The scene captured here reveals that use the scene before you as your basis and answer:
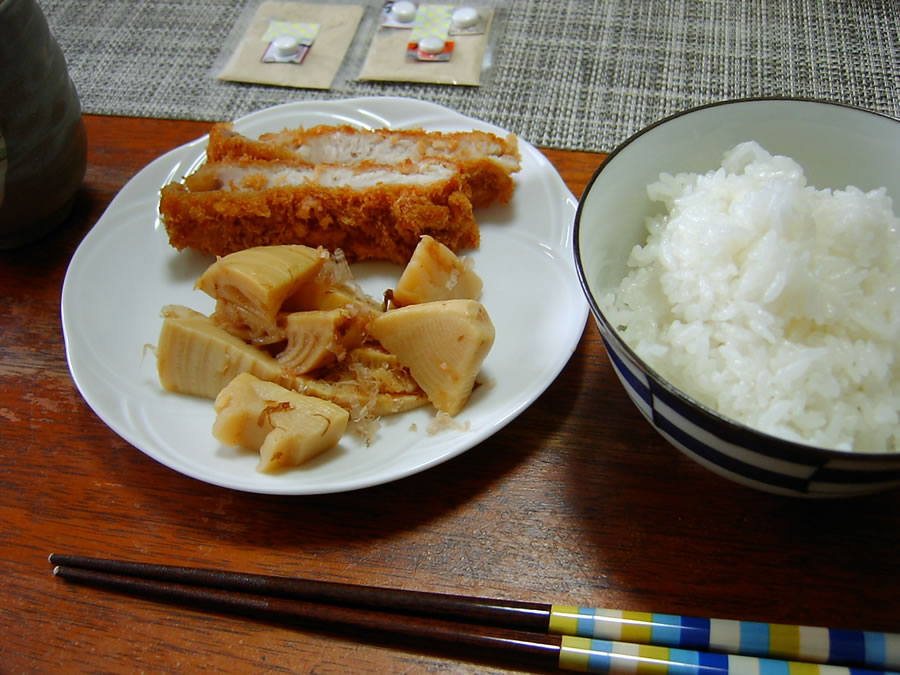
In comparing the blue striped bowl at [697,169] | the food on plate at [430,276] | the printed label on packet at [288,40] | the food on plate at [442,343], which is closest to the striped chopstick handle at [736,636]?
the blue striped bowl at [697,169]

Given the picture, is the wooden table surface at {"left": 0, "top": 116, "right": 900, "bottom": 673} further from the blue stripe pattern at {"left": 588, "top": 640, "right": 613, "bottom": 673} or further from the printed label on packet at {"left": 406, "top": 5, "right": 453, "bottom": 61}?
the printed label on packet at {"left": 406, "top": 5, "right": 453, "bottom": 61}

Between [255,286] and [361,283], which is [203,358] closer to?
[255,286]

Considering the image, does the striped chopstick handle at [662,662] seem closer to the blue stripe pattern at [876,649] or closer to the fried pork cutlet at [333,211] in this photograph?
the blue stripe pattern at [876,649]

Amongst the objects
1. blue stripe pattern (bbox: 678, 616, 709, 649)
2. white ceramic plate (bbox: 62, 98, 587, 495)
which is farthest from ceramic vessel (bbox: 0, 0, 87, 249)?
blue stripe pattern (bbox: 678, 616, 709, 649)

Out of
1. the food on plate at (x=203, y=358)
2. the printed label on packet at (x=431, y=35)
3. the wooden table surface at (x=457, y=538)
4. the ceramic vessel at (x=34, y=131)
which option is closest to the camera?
the wooden table surface at (x=457, y=538)

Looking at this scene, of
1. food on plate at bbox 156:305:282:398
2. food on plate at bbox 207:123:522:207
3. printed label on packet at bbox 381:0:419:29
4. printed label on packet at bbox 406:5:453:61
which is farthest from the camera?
printed label on packet at bbox 381:0:419:29

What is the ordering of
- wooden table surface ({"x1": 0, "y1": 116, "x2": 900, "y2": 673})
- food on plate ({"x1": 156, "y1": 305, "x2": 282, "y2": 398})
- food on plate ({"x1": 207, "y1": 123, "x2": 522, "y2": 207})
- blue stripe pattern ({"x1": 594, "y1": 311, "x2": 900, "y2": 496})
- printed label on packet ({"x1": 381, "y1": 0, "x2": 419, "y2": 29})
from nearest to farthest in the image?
1. blue stripe pattern ({"x1": 594, "y1": 311, "x2": 900, "y2": 496})
2. wooden table surface ({"x1": 0, "y1": 116, "x2": 900, "y2": 673})
3. food on plate ({"x1": 156, "y1": 305, "x2": 282, "y2": 398})
4. food on plate ({"x1": 207, "y1": 123, "x2": 522, "y2": 207})
5. printed label on packet ({"x1": 381, "y1": 0, "x2": 419, "y2": 29})

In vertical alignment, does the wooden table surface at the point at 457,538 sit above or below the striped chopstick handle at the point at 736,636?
below
